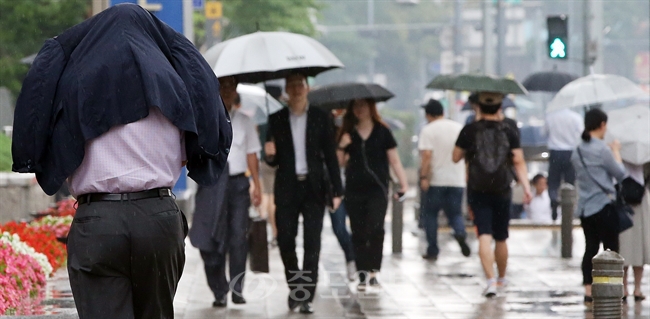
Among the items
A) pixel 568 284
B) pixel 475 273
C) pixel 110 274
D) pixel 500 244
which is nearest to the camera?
pixel 110 274

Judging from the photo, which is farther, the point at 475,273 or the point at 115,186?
the point at 475,273

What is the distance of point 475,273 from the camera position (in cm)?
1347

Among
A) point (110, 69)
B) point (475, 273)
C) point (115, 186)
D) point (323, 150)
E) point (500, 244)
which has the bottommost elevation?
point (475, 273)

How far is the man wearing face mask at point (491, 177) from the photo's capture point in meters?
11.0

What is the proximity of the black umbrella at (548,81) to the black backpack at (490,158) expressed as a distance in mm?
11404

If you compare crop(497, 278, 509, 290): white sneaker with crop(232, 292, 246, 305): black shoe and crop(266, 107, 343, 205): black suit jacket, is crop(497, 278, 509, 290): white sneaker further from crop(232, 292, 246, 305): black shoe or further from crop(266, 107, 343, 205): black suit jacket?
crop(232, 292, 246, 305): black shoe

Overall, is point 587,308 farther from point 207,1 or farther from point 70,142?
point 207,1

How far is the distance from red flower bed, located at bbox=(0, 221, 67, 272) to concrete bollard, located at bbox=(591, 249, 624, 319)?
468 cm

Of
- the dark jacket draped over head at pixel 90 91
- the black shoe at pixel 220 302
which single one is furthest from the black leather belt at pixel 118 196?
the black shoe at pixel 220 302

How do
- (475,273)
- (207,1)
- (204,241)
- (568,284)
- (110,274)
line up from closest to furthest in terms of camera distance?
1. (110,274)
2. (204,241)
3. (568,284)
4. (475,273)
5. (207,1)

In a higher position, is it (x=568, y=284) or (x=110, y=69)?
(x=110, y=69)

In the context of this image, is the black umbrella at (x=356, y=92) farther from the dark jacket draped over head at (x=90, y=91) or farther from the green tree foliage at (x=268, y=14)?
the green tree foliage at (x=268, y=14)

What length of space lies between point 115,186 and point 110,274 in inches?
12.8

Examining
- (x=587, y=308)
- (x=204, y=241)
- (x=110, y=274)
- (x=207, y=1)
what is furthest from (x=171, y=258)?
(x=207, y=1)
